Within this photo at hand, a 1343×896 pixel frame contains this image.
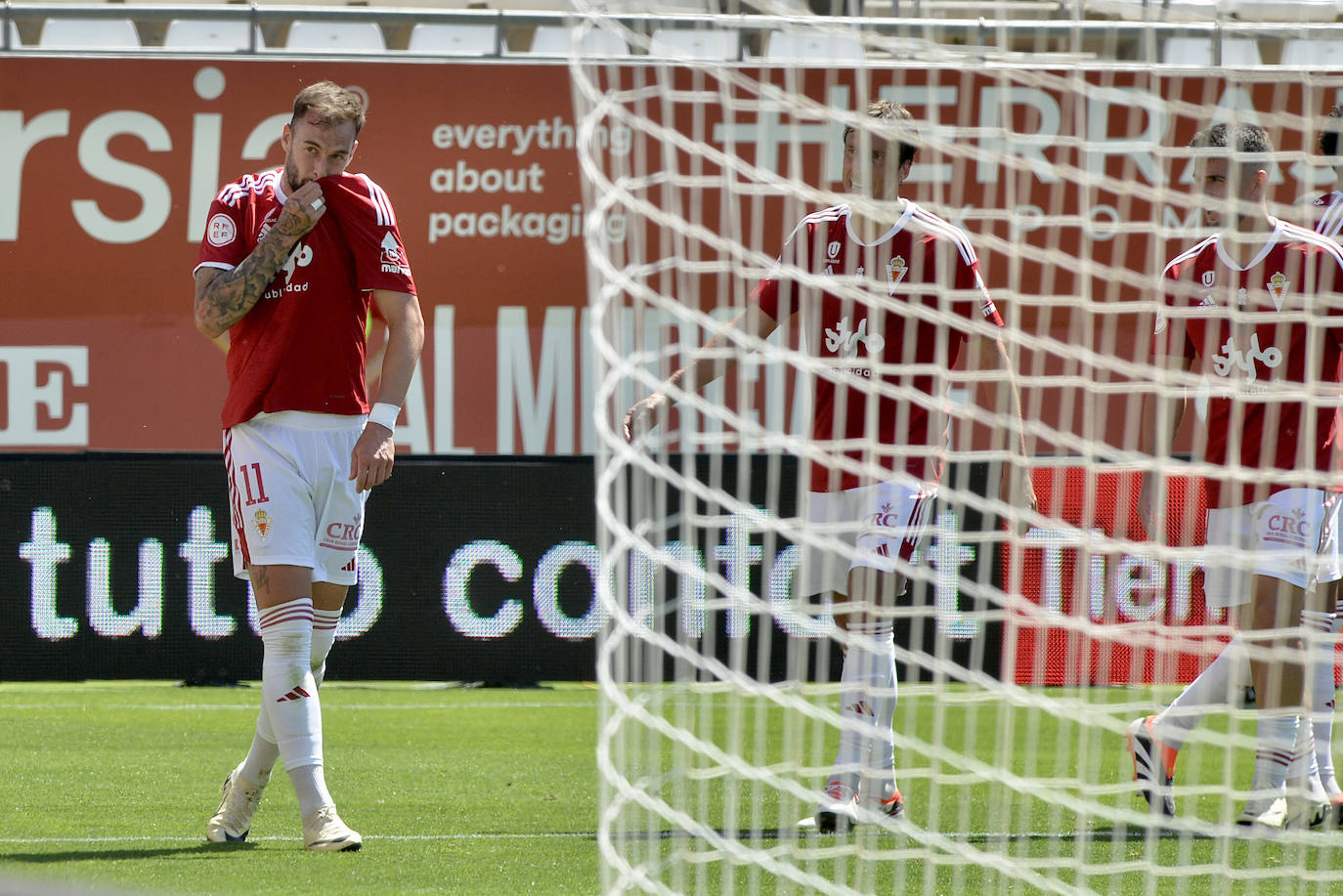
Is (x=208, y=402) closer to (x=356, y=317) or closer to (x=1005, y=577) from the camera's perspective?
(x=1005, y=577)

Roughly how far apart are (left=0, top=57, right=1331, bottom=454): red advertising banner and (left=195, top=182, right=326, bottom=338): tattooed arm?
4.71m

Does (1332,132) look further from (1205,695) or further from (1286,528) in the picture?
(1205,695)

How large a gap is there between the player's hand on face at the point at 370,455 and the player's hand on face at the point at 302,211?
0.46 meters

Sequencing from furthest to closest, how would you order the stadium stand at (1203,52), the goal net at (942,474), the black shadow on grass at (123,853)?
the stadium stand at (1203,52)
the black shadow on grass at (123,853)
the goal net at (942,474)

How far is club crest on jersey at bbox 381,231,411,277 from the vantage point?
4.08 metres

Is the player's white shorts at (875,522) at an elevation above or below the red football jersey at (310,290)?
below

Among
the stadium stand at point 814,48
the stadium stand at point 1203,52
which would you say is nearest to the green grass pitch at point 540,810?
the stadium stand at point 1203,52

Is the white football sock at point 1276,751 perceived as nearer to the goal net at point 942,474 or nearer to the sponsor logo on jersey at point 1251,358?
the goal net at point 942,474

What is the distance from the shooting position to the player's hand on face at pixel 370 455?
13.1 feet

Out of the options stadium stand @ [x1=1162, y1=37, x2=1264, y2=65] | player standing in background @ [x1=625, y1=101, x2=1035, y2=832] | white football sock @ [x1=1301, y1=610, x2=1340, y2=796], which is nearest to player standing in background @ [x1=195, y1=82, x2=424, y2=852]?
player standing in background @ [x1=625, y1=101, x2=1035, y2=832]

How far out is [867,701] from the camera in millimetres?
4457

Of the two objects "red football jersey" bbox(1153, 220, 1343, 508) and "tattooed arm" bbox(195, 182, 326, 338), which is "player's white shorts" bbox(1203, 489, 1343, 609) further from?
"tattooed arm" bbox(195, 182, 326, 338)

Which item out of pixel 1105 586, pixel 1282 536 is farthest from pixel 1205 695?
pixel 1105 586

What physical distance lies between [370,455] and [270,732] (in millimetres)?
670
